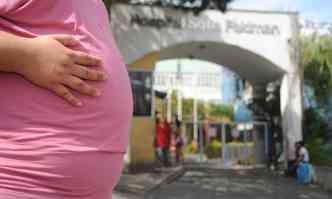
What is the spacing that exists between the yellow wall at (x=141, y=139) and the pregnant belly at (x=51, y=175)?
11.4 meters

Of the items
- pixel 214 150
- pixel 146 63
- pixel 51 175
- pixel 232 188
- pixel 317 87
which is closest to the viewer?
pixel 51 175

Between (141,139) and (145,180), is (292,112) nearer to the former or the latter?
(141,139)

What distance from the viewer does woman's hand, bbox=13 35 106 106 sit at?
3.64 feet

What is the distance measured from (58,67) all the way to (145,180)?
29.2ft

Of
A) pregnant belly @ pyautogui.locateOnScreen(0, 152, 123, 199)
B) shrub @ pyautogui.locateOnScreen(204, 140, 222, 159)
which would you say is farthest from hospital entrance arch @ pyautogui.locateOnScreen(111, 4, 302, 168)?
pregnant belly @ pyautogui.locateOnScreen(0, 152, 123, 199)

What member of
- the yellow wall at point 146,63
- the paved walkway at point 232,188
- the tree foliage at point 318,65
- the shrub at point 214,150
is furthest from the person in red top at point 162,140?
the shrub at point 214,150

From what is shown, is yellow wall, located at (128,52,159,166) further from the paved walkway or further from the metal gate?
the metal gate

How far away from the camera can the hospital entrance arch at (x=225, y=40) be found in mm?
12742

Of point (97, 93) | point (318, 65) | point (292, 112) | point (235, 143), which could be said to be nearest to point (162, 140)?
point (292, 112)

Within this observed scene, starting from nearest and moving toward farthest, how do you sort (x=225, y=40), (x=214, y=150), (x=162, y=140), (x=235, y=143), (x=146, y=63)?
(x=162, y=140)
(x=146, y=63)
(x=225, y=40)
(x=235, y=143)
(x=214, y=150)

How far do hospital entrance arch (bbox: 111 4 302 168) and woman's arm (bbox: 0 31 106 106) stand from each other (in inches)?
449

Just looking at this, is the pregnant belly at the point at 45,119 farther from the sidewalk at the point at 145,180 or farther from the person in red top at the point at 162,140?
the person in red top at the point at 162,140

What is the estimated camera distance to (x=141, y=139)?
41.9 feet

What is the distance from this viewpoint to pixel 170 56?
15195mm
